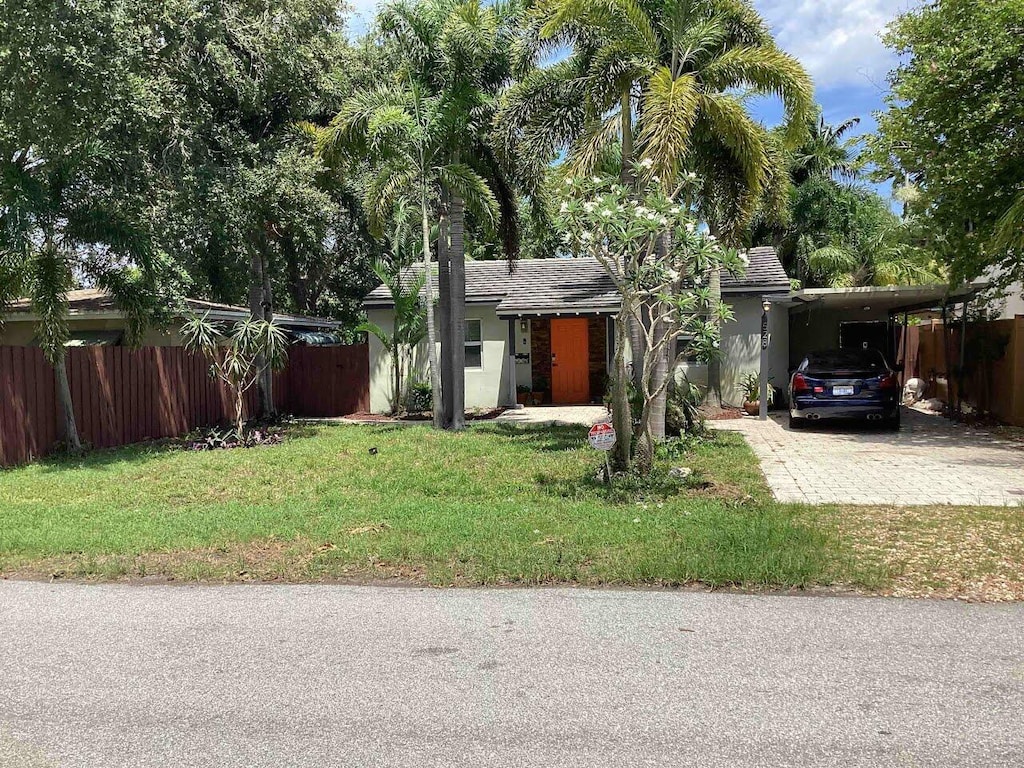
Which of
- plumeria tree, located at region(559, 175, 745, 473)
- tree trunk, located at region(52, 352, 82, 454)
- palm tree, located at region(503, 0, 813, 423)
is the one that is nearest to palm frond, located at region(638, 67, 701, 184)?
palm tree, located at region(503, 0, 813, 423)

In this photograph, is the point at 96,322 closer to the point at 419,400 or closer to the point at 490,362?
the point at 419,400

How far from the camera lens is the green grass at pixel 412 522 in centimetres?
594

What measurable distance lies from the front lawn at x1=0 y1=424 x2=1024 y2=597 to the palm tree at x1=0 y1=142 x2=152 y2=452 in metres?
2.03

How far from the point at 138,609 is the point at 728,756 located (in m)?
4.00

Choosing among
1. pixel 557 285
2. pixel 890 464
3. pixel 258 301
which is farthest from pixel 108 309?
pixel 890 464

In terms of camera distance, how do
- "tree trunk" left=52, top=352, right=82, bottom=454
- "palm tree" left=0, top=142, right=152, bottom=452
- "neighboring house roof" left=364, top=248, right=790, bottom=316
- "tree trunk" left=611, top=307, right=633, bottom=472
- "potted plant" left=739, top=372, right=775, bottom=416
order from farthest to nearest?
1. "neighboring house roof" left=364, top=248, right=790, bottom=316
2. "potted plant" left=739, top=372, right=775, bottom=416
3. "tree trunk" left=52, top=352, right=82, bottom=454
4. "palm tree" left=0, top=142, right=152, bottom=452
5. "tree trunk" left=611, top=307, right=633, bottom=472

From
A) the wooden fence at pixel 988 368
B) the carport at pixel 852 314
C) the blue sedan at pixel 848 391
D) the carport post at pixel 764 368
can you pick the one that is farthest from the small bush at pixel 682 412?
the wooden fence at pixel 988 368

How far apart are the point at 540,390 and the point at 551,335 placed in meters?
1.44

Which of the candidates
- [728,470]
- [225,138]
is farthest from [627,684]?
[225,138]

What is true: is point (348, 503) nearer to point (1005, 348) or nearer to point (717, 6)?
point (717, 6)

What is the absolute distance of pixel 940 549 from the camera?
6227 millimetres

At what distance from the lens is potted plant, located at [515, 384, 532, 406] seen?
1983 centimetres

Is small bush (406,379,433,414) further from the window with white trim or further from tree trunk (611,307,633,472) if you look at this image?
tree trunk (611,307,633,472)

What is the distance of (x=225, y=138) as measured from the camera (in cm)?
1362
